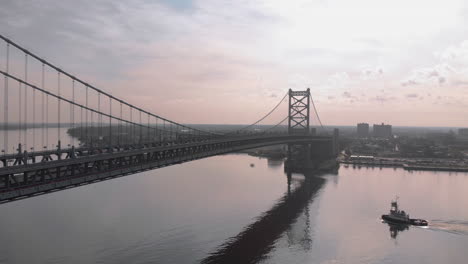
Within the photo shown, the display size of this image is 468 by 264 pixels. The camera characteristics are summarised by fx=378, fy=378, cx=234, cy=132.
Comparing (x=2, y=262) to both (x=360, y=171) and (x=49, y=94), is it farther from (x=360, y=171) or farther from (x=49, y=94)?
(x=360, y=171)

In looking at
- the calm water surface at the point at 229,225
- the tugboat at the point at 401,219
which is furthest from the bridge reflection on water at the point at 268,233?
the tugboat at the point at 401,219

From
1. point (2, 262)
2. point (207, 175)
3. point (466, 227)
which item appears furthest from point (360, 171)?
point (2, 262)

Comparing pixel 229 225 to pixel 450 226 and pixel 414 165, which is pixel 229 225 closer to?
pixel 450 226

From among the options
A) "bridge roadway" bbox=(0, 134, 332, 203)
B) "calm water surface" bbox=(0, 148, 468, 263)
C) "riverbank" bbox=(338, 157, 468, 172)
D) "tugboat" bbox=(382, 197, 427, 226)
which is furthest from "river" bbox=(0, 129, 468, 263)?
"riverbank" bbox=(338, 157, 468, 172)

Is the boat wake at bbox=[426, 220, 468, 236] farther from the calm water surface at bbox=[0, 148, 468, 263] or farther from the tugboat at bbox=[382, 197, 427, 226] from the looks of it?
the tugboat at bbox=[382, 197, 427, 226]

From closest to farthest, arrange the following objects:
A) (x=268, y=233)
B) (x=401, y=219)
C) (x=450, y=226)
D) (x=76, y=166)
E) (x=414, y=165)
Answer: (x=76, y=166) < (x=268, y=233) < (x=450, y=226) < (x=401, y=219) < (x=414, y=165)

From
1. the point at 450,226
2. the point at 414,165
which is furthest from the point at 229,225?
the point at 414,165

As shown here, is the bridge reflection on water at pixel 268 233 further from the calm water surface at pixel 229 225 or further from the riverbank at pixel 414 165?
the riverbank at pixel 414 165
